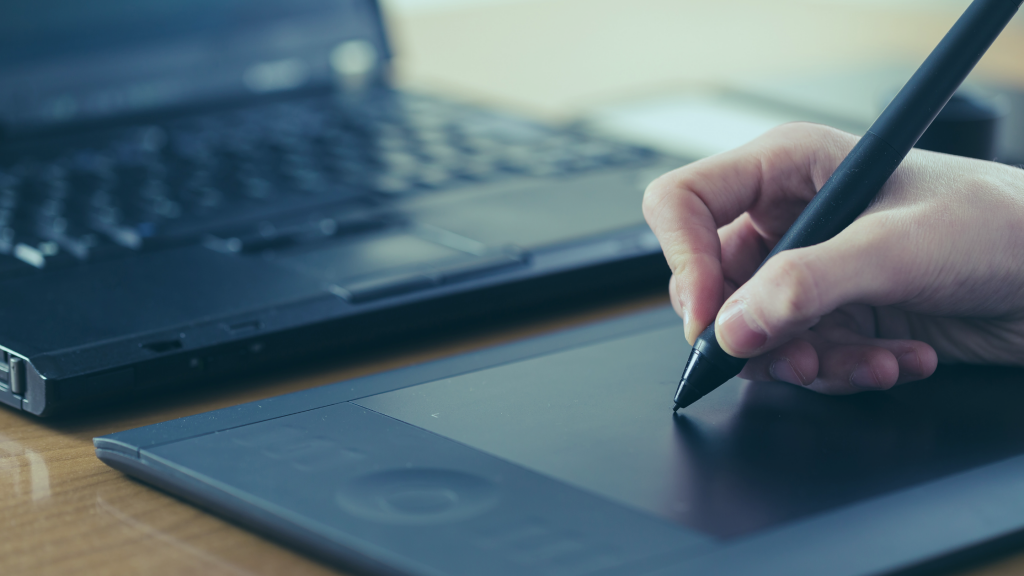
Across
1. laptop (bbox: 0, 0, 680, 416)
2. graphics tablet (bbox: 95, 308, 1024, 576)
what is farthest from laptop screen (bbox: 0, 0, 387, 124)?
graphics tablet (bbox: 95, 308, 1024, 576)

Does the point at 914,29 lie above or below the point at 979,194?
below

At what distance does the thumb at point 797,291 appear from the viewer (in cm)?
38

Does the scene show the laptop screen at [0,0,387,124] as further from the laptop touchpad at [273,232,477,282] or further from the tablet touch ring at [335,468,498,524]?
the tablet touch ring at [335,468,498,524]

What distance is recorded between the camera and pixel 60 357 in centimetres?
44

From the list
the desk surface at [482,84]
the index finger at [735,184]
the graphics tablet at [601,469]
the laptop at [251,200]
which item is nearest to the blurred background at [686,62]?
the desk surface at [482,84]

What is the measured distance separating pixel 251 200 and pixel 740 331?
390 millimetres

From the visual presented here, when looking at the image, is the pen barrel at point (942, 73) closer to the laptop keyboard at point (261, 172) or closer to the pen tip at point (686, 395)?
the pen tip at point (686, 395)

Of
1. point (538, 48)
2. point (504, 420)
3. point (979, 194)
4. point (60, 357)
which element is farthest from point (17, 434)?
point (538, 48)

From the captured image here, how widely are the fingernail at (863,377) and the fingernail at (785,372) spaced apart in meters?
0.02

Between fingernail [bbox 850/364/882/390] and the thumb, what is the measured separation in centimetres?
4

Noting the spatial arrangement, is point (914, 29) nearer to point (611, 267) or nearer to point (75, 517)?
point (611, 267)

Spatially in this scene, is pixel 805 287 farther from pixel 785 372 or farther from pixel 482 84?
pixel 482 84

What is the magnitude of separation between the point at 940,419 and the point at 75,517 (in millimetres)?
327

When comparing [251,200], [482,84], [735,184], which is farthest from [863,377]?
[482,84]
